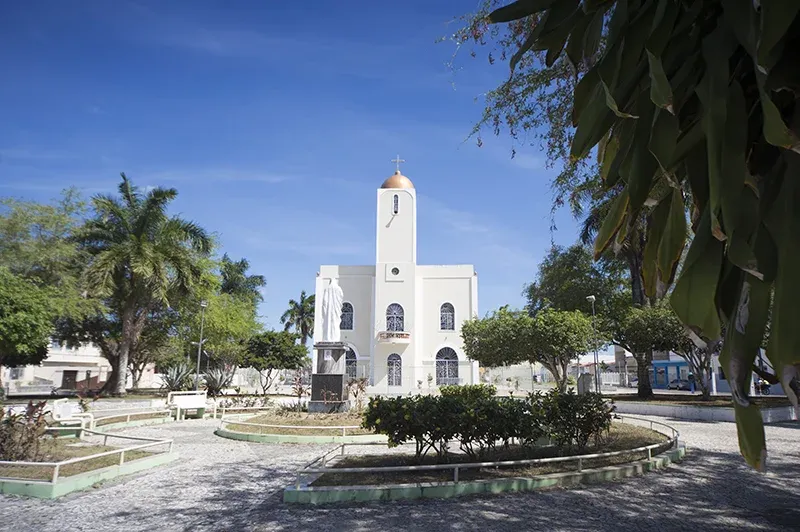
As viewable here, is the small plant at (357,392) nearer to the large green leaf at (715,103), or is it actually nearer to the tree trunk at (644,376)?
the tree trunk at (644,376)

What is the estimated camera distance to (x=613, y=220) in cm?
247

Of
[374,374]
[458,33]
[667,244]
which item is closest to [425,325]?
[374,374]

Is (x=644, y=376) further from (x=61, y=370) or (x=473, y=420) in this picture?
(x=61, y=370)

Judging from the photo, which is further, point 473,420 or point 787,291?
point 473,420

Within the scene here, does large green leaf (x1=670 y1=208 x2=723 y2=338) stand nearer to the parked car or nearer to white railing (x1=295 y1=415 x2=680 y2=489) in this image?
white railing (x1=295 y1=415 x2=680 y2=489)

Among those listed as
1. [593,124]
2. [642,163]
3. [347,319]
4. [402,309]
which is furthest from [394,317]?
[642,163]

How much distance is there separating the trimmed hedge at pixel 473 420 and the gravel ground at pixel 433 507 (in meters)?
1.18

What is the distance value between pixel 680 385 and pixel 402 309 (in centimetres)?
2502

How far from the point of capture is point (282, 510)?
615cm

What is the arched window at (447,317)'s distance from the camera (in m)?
38.8

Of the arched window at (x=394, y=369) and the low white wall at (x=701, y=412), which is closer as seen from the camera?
the low white wall at (x=701, y=412)

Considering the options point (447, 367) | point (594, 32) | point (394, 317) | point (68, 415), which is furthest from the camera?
point (394, 317)

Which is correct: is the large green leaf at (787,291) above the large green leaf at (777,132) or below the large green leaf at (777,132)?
below

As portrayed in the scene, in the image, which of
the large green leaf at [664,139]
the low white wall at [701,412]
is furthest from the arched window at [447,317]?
the large green leaf at [664,139]
